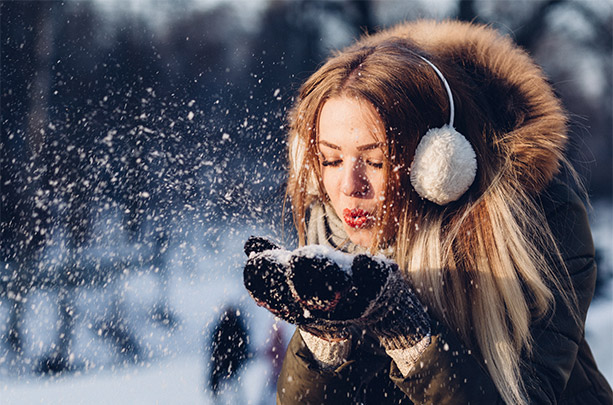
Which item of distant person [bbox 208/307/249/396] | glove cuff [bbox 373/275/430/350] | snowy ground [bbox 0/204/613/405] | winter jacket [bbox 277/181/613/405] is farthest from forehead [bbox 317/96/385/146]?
distant person [bbox 208/307/249/396]

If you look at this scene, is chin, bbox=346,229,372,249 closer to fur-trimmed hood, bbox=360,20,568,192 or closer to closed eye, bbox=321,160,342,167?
closed eye, bbox=321,160,342,167

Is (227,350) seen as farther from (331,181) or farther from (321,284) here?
(321,284)

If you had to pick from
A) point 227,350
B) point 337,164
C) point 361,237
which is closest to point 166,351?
point 227,350

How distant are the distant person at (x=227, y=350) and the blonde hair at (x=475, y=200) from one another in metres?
3.08

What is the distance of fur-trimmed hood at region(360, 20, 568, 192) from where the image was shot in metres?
1.71

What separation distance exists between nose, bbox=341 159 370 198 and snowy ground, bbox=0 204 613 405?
281cm

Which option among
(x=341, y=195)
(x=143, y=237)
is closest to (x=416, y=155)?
(x=341, y=195)

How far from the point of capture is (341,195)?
1.73 m

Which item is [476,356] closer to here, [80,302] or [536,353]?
[536,353]

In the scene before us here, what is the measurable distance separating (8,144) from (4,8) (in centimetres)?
149

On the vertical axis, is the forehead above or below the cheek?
above

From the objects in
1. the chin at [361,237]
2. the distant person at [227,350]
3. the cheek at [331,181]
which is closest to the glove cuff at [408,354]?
the chin at [361,237]

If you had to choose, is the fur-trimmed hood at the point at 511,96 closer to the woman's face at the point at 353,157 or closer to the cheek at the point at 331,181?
the woman's face at the point at 353,157

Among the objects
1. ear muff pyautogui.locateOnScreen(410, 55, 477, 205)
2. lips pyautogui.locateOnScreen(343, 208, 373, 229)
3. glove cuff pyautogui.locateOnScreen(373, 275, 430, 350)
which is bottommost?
glove cuff pyautogui.locateOnScreen(373, 275, 430, 350)
